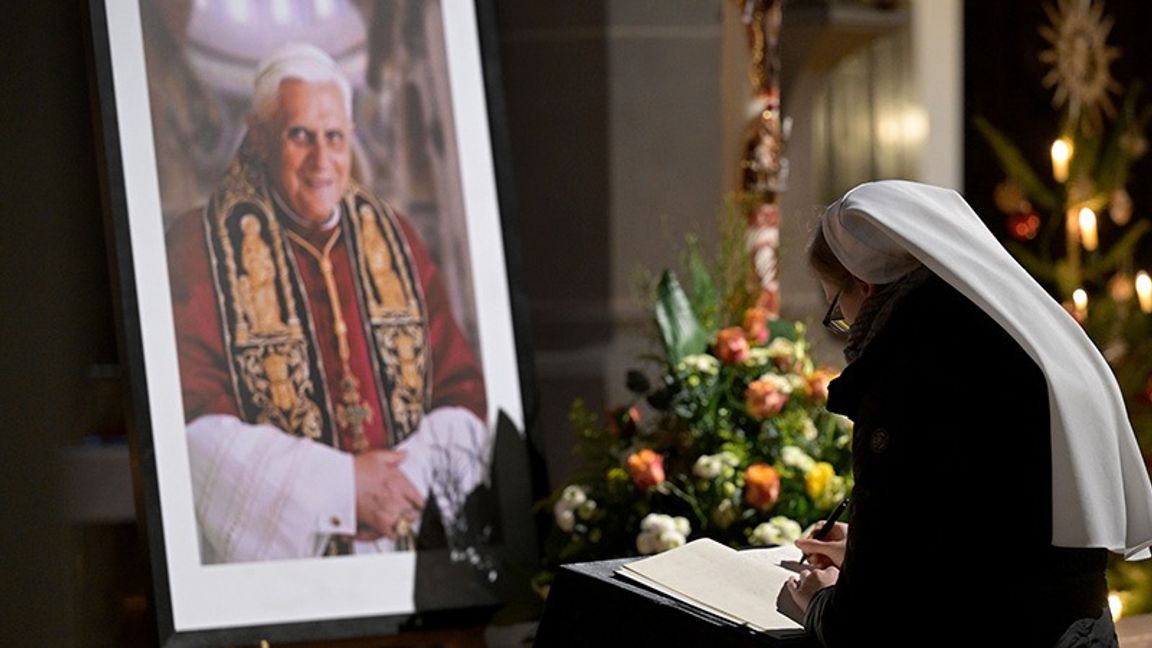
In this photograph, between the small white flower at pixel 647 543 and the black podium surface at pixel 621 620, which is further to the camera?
the small white flower at pixel 647 543

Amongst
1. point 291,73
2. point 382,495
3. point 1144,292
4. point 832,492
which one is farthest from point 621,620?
point 1144,292

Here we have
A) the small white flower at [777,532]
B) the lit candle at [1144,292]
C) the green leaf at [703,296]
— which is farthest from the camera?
the lit candle at [1144,292]

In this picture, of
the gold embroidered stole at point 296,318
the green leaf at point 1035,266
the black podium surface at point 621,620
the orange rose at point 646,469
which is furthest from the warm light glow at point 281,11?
the green leaf at point 1035,266

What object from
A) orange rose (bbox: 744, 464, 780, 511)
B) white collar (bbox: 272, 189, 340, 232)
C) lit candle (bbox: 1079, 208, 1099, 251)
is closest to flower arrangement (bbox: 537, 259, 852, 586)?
orange rose (bbox: 744, 464, 780, 511)

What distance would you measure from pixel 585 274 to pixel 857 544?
254cm

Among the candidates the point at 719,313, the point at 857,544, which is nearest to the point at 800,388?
the point at 719,313

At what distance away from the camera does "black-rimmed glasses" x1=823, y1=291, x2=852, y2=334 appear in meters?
2.30

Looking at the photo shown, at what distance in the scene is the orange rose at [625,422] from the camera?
3822 mm

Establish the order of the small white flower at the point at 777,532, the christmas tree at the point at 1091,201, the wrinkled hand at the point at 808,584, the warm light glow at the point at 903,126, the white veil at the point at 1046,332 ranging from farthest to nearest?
the warm light glow at the point at 903,126 < the christmas tree at the point at 1091,201 < the small white flower at the point at 777,532 < the wrinkled hand at the point at 808,584 < the white veil at the point at 1046,332

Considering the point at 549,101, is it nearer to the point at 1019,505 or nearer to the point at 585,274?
the point at 585,274

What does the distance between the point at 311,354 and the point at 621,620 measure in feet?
5.17

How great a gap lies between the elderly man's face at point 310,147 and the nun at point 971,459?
194 cm

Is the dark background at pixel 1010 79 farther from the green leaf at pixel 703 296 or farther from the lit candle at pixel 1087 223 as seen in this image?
the green leaf at pixel 703 296

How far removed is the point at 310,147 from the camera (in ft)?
12.7
